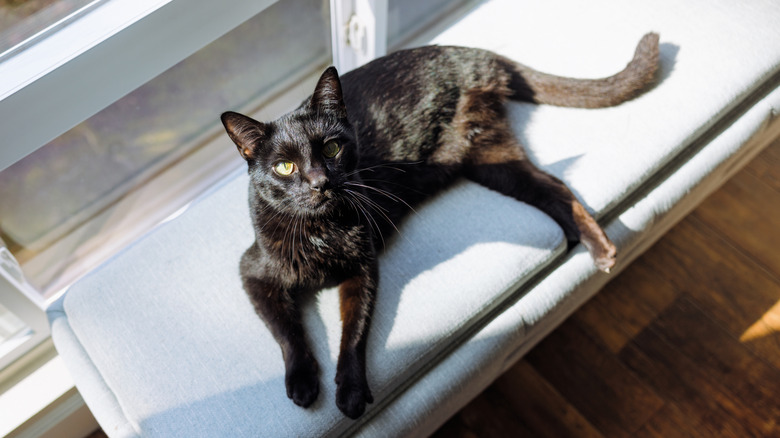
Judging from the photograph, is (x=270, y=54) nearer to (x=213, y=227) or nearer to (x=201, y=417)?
(x=213, y=227)

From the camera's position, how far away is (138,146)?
1.74 meters

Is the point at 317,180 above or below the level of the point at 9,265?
above

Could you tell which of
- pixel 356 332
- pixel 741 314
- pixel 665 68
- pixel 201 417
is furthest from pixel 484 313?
pixel 741 314

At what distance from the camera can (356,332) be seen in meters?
1.15

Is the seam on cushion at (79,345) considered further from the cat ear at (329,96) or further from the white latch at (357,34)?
the white latch at (357,34)

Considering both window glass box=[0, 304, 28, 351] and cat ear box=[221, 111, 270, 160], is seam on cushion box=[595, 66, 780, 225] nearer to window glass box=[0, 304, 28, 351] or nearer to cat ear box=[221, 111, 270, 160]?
cat ear box=[221, 111, 270, 160]

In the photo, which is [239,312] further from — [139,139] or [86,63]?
[139,139]

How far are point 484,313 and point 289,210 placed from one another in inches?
18.3

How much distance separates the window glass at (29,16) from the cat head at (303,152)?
1.75 ft

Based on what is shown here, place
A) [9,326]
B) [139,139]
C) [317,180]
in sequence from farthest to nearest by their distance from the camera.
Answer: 1. [139,139]
2. [9,326]
3. [317,180]

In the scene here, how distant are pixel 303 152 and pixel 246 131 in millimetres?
105

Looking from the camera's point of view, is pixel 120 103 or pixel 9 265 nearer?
pixel 9 265

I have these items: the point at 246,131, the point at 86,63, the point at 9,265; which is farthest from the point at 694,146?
the point at 9,265

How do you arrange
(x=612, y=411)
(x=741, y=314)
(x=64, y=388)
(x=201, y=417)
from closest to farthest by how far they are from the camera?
(x=201, y=417) → (x=64, y=388) → (x=612, y=411) → (x=741, y=314)
